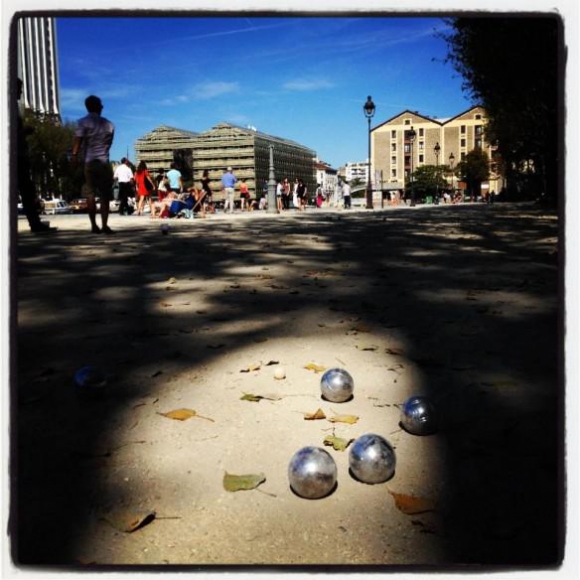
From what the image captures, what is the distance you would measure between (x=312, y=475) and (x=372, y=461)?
21cm

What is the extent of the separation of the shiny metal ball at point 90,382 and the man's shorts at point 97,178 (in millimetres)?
8089

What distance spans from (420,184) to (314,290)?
325ft

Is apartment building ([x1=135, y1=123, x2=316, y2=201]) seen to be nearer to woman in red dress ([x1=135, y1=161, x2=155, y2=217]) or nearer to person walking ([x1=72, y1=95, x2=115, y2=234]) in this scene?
woman in red dress ([x1=135, y1=161, x2=155, y2=217])

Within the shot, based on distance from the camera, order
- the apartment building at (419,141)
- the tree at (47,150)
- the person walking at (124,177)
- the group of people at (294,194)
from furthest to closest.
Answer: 1. the apartment building at (419,141)
2. the tree at (47,150)
3. the group of people at (294,194)
4. the person walking at (124,177)

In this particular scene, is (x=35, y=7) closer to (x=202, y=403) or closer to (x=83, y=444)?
(x=83, y=444)

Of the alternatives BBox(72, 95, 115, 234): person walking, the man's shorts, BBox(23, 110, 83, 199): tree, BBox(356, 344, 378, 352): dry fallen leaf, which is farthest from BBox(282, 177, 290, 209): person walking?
BBox(356, 344, 378, 352): dry fallen leaf

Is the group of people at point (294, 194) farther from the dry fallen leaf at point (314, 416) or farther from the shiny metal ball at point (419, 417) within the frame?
the shiny metal ball at point (419, 417)

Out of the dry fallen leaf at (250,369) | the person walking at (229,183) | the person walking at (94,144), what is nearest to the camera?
the dry fallen leaf at (250,369)

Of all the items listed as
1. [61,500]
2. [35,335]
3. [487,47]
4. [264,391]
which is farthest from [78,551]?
[487,47]

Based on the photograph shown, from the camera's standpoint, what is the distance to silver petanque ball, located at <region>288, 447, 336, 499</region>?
5.21 feet

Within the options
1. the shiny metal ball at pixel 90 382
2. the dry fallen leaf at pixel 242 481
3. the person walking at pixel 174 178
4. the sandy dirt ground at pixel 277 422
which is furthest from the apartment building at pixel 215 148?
the dry fallen leaf at pixel 242 481

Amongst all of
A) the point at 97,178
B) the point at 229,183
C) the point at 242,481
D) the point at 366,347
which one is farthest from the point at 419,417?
the point at 229,183

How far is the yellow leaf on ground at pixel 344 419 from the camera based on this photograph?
2.16 m

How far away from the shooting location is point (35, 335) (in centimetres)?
339
